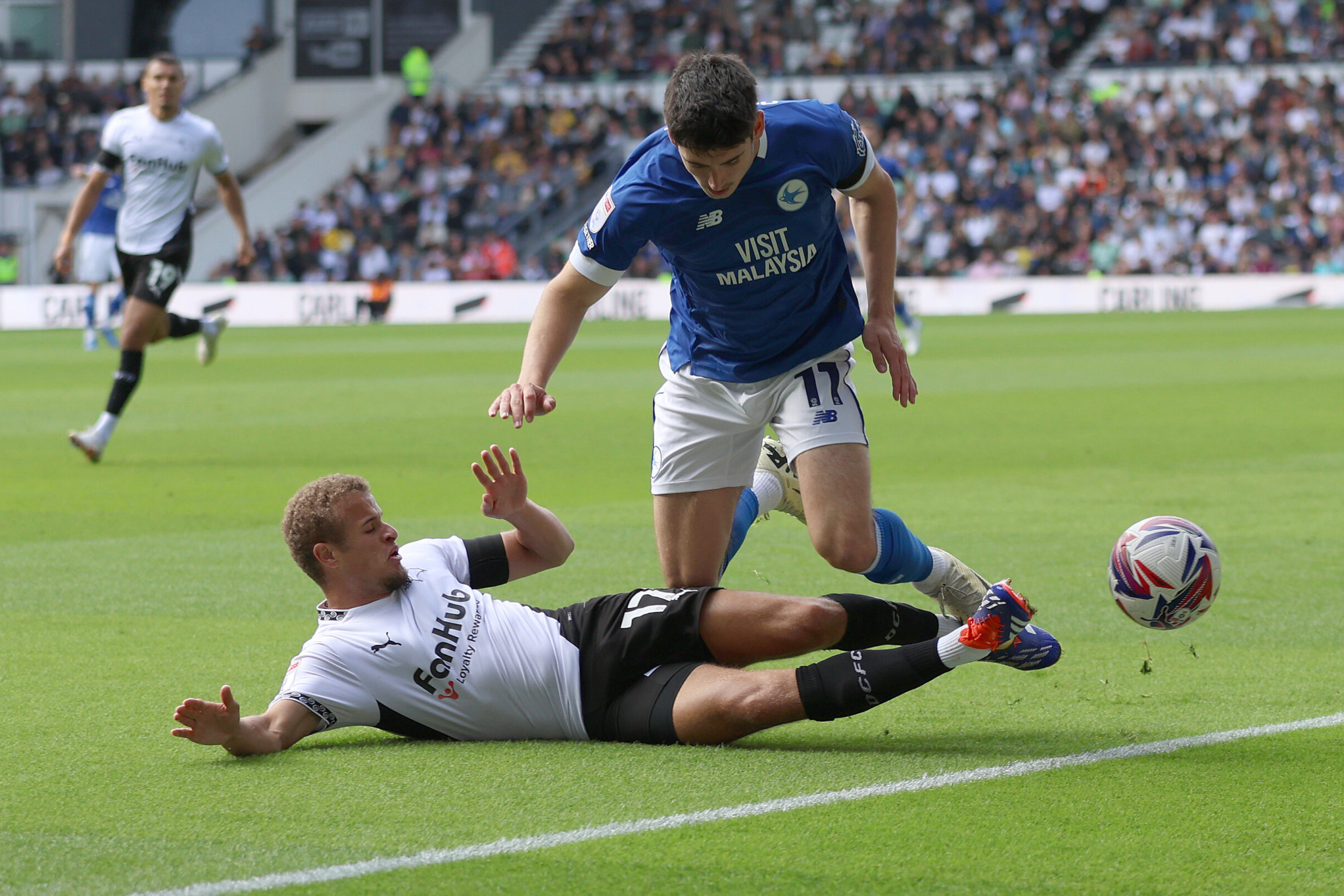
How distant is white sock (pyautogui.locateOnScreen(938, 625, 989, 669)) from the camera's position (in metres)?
4.19

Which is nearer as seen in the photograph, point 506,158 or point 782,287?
point 782,287

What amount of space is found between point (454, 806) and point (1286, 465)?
27.2 ft

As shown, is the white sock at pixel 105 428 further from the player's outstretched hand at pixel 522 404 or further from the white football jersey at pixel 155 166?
the player's outstretched hand at pixel 522 404

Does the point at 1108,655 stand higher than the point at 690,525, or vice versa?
the point at 690,525

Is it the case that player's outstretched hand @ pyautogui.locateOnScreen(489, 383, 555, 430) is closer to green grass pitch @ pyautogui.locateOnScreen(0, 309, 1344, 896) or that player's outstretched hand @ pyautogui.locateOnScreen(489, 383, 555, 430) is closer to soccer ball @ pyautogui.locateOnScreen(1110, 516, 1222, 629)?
green grass pitch @ pyautogui.locateOnScreen(0, 309, 1344, 896)

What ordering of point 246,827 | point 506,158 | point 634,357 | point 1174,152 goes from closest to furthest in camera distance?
point 246,827 → point 634,357 → point 1174,152 → point 506,158

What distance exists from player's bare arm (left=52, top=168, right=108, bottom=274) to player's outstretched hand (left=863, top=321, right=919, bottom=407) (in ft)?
24.8

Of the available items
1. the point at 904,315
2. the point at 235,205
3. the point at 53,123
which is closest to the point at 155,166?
the point at 235,205

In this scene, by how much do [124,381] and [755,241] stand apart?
723 centimetres

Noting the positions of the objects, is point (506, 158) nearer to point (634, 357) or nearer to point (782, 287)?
point (634, 357)

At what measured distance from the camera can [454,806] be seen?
385 cm

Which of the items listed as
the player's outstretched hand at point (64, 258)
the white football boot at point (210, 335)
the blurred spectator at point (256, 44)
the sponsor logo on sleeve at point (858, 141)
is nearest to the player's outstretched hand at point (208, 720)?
the sponsor logo on sleeve at point (858, 141)

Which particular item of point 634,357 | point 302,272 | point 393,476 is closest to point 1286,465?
point 393,476

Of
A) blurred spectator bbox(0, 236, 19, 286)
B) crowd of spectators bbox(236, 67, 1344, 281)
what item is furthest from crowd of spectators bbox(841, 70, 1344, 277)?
blurred spectator bbox(0, 236, 19, 286)
